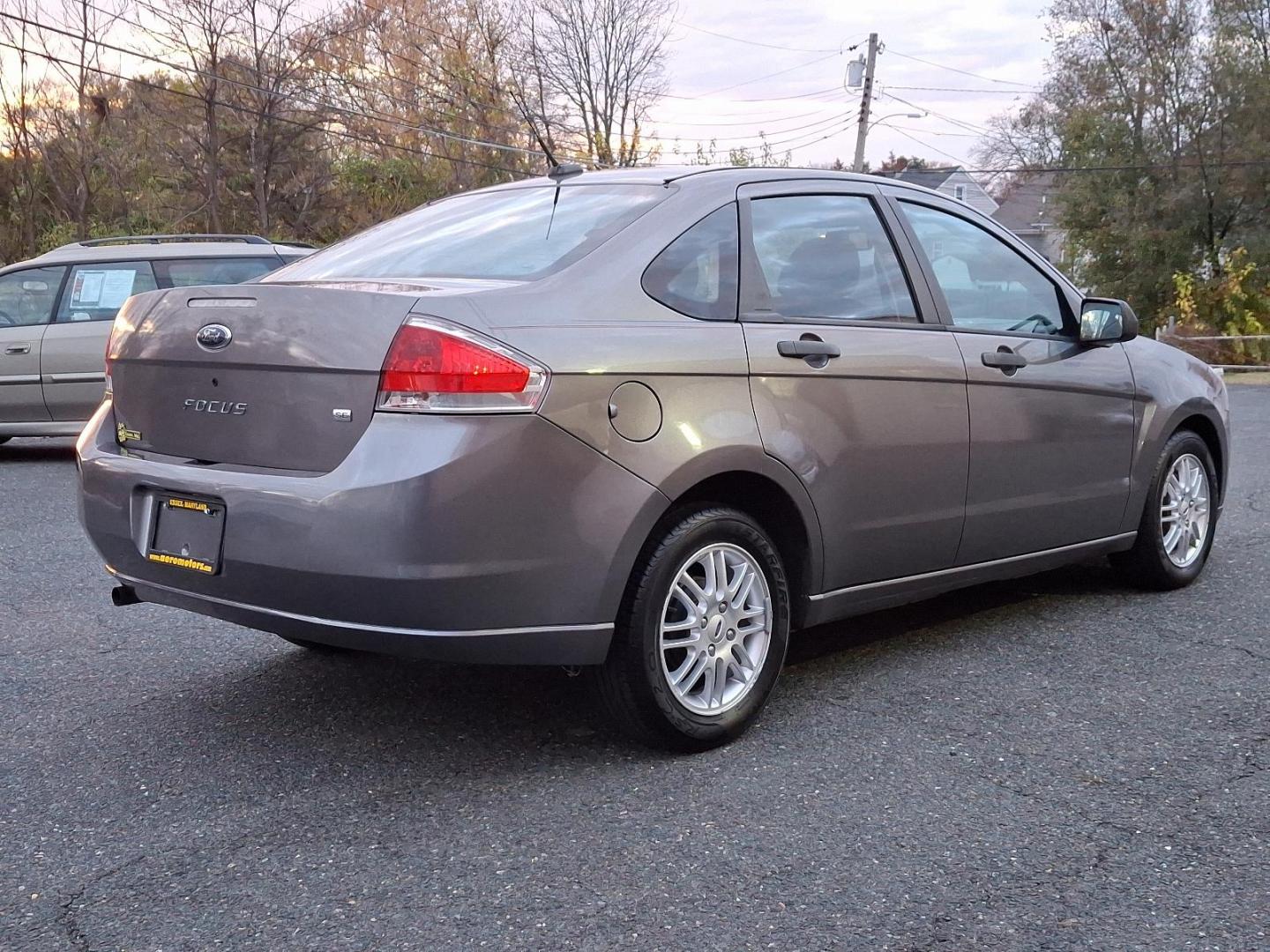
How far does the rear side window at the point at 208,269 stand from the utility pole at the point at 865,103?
28042 millimetres

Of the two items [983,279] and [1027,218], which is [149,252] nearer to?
[983,279]

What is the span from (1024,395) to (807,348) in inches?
46.5

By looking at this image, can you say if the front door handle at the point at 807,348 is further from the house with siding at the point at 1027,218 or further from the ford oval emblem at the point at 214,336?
the house with siding at the point at 1027,218

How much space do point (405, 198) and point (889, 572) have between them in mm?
37734

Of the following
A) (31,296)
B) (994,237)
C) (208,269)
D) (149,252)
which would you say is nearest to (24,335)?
(31,296)

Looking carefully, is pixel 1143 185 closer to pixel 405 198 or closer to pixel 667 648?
pixel 405 198

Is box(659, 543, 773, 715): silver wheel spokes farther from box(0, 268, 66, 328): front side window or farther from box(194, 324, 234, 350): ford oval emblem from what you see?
box(0, 268, 66, 328): front side window

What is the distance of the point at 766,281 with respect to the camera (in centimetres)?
387

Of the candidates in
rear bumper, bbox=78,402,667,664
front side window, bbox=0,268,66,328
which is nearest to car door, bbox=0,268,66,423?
front side window, bbox=0,268,66,328

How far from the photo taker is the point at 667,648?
3572 millimetres

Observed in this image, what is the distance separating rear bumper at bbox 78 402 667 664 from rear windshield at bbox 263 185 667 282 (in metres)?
0.64

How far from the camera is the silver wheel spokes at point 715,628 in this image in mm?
3570

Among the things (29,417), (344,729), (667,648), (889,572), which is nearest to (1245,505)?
(889,572)

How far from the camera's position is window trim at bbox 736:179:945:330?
3.82m
